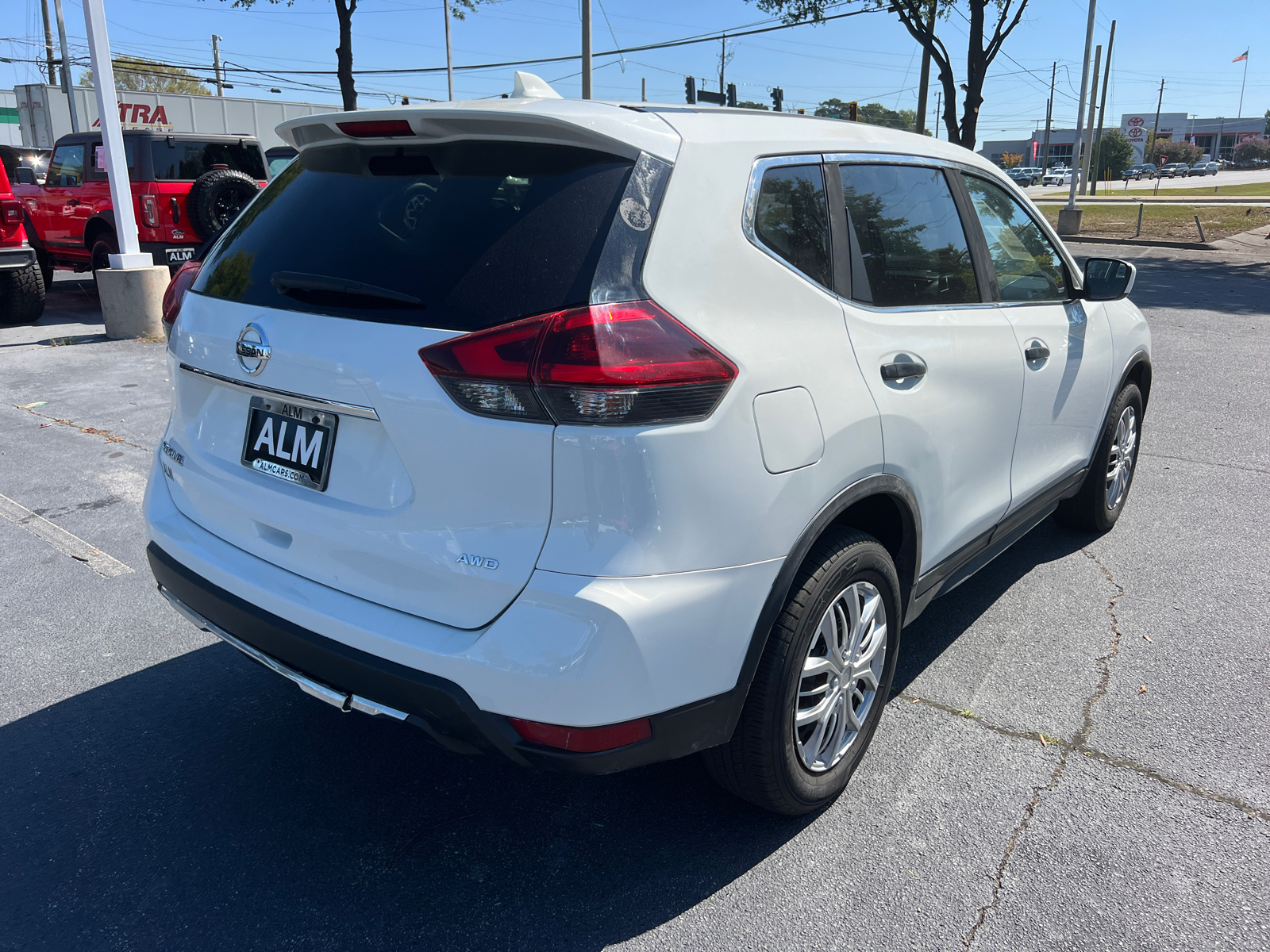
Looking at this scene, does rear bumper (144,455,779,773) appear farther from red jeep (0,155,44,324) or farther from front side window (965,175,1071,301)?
red jeep (0,155,44,324)

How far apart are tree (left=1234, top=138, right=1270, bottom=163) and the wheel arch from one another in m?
148

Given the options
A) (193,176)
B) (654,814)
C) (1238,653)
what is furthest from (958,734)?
(193,176)

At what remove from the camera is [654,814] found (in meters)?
2.61

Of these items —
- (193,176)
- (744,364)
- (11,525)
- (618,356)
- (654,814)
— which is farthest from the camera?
(193,176)

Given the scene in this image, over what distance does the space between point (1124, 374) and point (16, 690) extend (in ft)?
15.3

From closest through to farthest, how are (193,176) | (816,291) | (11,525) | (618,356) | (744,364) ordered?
(618,356) < (744,364) < (816,291) < (11,525) < (193,176)

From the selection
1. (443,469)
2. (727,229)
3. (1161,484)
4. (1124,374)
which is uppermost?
(727,229)

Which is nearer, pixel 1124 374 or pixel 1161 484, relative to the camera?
pixel 1124 374

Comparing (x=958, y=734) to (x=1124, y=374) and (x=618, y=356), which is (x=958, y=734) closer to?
(x=618, y=356)

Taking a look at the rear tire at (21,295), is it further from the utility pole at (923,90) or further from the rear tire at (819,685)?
the utility pole at (923,90)

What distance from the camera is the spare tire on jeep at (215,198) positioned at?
1102cm

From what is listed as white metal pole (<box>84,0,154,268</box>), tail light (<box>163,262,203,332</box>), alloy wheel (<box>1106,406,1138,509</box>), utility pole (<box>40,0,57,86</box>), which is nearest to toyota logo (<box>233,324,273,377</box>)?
tail light (<box>163,262,203,332</box>)

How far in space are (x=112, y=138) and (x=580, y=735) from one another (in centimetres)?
985

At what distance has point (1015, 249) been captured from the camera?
350 cm
